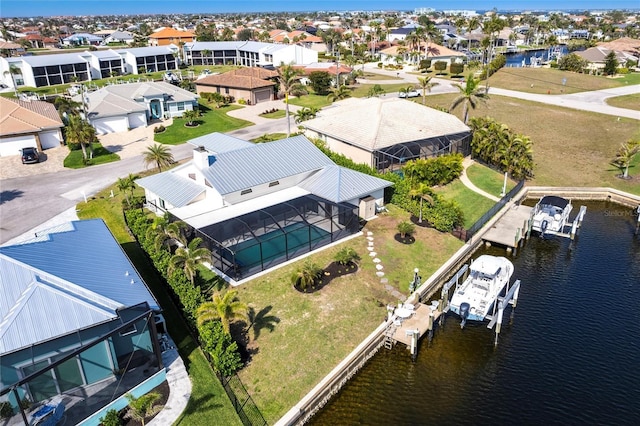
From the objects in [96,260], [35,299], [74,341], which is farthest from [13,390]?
[96,260]

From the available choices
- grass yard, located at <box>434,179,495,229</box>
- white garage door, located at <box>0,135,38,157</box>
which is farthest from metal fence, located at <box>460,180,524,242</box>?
white garage door, located at <box>0,135,38,157</box>

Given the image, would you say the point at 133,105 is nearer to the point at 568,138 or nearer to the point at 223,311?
the point at 223,311

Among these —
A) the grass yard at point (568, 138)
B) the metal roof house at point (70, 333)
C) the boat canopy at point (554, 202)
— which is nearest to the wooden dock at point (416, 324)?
the metal roof house at point (70, 333)

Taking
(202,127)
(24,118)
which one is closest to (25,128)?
(24,118)

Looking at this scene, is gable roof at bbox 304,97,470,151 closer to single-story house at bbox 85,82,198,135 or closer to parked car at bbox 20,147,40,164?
single-story house at bbox 85,82,198,135

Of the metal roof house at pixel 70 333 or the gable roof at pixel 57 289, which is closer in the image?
the metal roof house at pixel 70 333

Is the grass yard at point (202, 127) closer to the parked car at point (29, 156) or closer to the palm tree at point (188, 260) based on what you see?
the parked car at point (29, 156)

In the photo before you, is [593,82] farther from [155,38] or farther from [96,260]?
[155,38]
